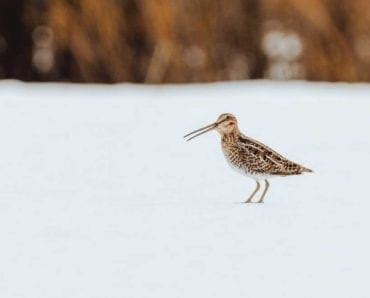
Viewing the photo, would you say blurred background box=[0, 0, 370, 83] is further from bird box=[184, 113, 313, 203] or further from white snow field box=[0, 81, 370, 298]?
bird box=[184, 113, 313, 203]

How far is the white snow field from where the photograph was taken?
3096 millimetres

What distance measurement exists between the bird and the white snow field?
0.34 ft

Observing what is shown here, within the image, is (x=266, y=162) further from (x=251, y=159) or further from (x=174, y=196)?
(x=174, y=196)

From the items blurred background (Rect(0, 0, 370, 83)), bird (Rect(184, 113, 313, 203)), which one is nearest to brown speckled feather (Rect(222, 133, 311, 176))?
bird (Rect(184, 113, 313, 203))

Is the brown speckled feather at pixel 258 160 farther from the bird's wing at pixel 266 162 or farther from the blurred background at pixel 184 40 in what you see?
the blurred background at pixel 184 40

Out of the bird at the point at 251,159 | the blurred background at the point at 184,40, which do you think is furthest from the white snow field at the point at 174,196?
Answer: the blurred background at the point at 184,40

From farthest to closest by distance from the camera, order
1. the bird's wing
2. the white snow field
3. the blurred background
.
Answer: the blurred background
the bird's wing
the white snow field

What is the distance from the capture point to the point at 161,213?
390 centimetres

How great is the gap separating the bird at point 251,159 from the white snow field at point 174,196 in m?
0.10

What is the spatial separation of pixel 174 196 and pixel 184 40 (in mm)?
3631

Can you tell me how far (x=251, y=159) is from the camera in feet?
13.8

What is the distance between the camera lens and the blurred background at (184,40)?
776 cm

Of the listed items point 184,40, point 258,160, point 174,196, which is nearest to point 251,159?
point 258,160

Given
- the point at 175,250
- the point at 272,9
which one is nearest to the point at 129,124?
the point at 272,9
